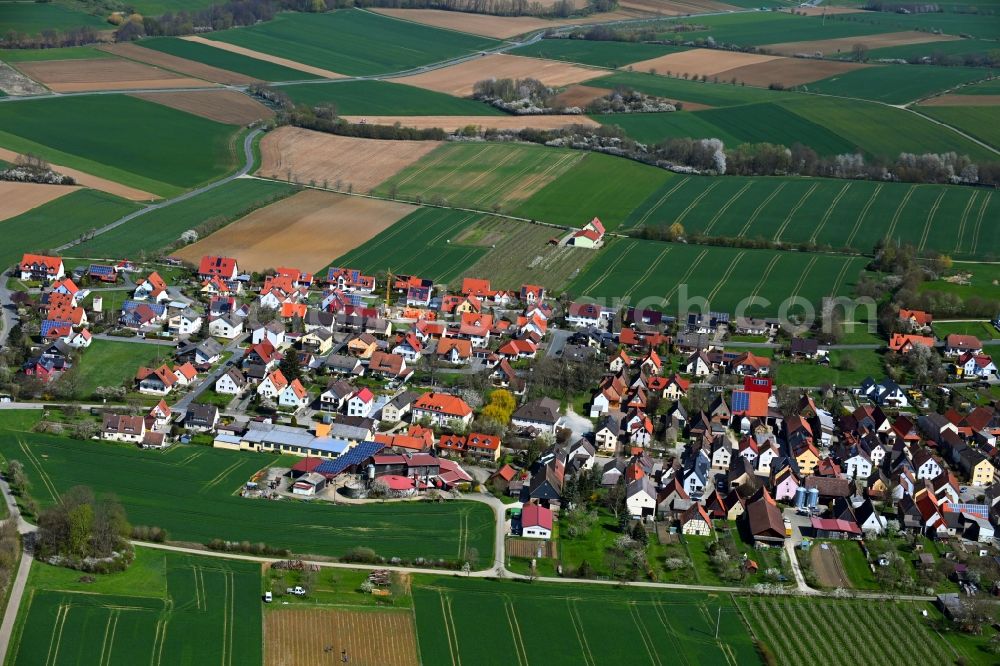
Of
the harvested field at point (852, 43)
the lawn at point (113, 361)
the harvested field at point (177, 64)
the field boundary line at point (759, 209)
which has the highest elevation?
the harvested field at point (852, 43)

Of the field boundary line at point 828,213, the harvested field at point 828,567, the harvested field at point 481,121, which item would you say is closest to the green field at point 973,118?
the field boundary line at point 828,213

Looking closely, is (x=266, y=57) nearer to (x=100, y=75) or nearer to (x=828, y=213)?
(x=100, y=75)

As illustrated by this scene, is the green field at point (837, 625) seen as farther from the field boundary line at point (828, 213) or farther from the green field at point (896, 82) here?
the green field at point (896, 82)

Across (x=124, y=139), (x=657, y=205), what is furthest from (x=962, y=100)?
(x=124, y=139)

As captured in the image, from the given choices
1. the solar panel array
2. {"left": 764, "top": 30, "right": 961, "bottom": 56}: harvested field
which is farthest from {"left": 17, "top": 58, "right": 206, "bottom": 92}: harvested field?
the solar panel array

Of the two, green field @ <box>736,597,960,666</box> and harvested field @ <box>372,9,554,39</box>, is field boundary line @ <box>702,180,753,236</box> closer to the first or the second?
green field @ <box>736,597,960,666</box>
